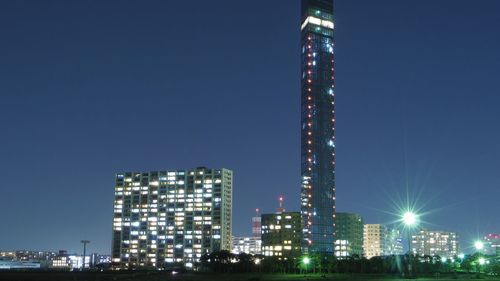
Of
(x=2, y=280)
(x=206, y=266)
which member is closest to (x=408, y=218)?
(x=2, y=280)

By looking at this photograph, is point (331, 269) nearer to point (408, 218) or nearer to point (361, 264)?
point (361, 264)

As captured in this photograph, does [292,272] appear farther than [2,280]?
Yes

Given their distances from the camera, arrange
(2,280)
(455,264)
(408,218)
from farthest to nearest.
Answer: (455,264) < (2,280) < (408,218)

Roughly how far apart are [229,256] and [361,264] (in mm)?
42116

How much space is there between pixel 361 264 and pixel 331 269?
8.28 meters

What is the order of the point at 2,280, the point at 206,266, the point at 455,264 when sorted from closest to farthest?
the point at 2,280, the point at 455,264, the point at 206,266

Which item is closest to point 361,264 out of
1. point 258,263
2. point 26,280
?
point 258,263

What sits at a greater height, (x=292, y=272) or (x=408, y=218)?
(x=408, y=218)

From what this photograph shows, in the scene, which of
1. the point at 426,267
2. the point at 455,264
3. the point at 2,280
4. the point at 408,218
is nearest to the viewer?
the point at 408,218

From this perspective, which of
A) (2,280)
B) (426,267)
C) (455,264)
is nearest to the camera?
(2,280)

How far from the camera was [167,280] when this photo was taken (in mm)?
99812

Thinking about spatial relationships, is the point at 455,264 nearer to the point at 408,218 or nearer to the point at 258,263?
the point at 258,263

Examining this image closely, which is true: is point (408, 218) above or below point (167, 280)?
above

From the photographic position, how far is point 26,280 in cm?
10056
